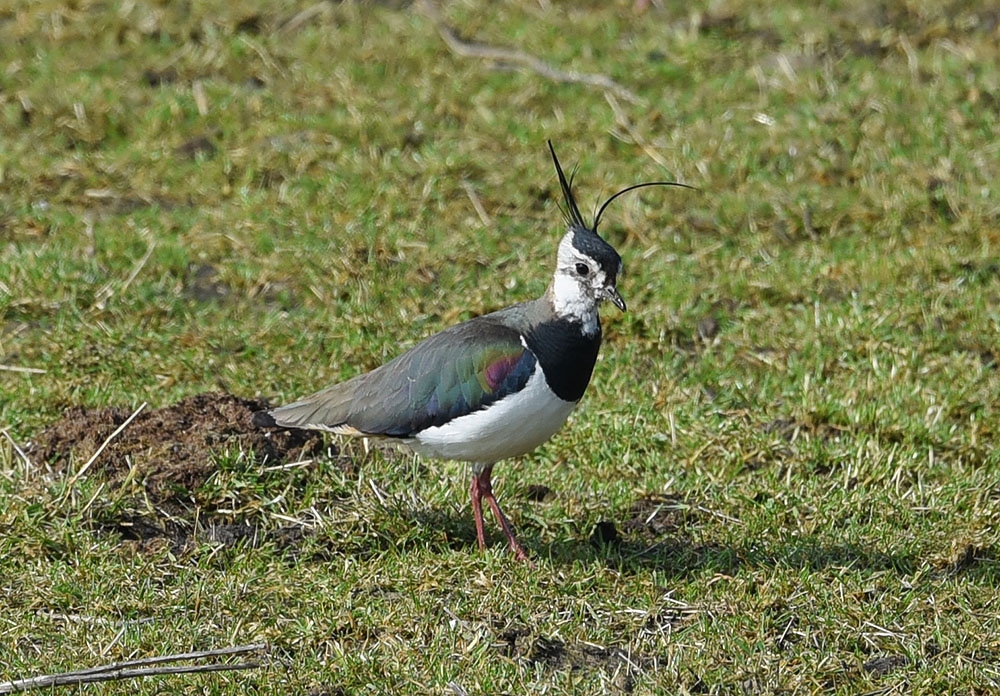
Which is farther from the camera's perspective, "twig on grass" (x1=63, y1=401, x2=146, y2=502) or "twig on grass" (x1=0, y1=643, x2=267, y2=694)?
"twig on grass" (x1=63, y1=401, x2=146, y2=502)

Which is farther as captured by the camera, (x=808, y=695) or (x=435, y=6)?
(x=435, y=6)

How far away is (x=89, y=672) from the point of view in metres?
4.15

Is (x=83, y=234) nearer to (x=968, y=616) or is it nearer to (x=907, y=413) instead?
(x=907, y=413)

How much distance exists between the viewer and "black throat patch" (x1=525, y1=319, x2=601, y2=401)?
485cm

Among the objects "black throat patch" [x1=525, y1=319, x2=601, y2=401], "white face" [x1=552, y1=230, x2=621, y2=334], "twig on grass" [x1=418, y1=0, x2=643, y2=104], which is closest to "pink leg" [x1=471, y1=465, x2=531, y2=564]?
"black throat patch" [x1=525, y1=319, x2=601, y2=401]

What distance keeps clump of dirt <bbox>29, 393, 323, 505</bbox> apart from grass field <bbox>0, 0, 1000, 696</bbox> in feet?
0.11

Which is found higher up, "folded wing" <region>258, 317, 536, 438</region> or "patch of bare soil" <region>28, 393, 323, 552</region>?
"folded wing" <region>258, 317, 536, 438</region>

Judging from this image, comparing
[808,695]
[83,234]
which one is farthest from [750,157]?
[808,695]

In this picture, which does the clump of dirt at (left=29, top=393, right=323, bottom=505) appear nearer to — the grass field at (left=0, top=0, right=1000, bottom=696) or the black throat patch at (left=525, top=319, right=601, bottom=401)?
the grass field at (left=0, top=0, right=1000, bottom=696)

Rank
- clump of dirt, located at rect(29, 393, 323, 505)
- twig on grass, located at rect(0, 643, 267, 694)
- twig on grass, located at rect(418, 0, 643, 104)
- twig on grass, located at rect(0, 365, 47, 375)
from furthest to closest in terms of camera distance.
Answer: twig on grass, located at rect(418, 0, 643, 104)
twig on grass, located at rect(0, 365, 47, 375)
clump of dirt, located at rect(29, 393, 323, 505)
twig on grass, located at rect(0, 643, 267, 694)

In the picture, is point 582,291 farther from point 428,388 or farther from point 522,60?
point 522,60

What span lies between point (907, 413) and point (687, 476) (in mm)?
1022

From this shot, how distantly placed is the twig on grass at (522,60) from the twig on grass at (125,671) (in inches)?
198

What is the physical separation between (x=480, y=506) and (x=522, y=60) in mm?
4391
